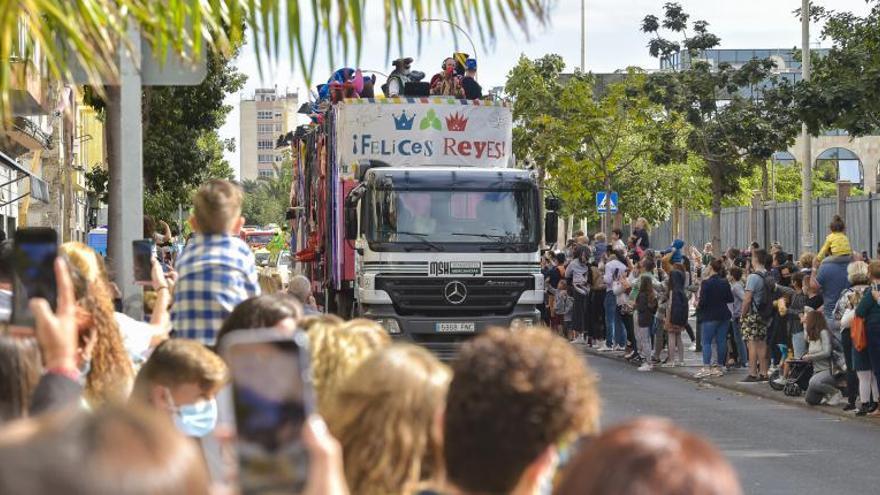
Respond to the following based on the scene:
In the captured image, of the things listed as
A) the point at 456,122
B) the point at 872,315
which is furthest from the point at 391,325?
the point at 872,315

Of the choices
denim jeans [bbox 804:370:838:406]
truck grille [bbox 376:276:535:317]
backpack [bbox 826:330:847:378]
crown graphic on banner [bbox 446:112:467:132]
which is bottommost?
denim jeans [bbox 804:370:838:406]

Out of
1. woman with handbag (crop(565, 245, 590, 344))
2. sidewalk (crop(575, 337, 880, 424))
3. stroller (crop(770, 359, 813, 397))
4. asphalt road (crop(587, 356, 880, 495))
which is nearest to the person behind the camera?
asphalt road (crop(587, 356, 880, 495))

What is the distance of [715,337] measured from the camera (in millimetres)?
23125

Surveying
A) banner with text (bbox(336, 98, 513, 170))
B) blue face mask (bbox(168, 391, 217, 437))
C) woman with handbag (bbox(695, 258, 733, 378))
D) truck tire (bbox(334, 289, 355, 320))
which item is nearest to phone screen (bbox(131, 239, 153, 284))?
blue face mask (bbox(168, 391, 217, 437))

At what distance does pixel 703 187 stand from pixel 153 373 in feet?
210

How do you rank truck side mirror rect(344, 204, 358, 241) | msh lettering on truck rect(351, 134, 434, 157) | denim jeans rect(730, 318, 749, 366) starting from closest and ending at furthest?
truck side mirror rect(344, 204, 358, 241) < msh lettering on truck rect(351, 134, 434, 157) < denim jeans rect(730, 318, 749, 366)

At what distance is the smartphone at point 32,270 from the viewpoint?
4.25m

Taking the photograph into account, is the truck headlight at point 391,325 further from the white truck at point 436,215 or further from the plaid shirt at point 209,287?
the plaid shirt at point 209,287

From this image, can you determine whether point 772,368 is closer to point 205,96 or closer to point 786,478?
point 786,478

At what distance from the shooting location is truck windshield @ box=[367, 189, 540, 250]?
1992 centimetres

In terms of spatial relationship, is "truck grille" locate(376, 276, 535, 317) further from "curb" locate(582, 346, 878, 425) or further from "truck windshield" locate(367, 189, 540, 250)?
"curb" locate(582, 346, 878, 425)

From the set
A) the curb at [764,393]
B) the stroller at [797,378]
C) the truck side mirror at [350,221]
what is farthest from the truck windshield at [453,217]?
the stroller at [797,378]

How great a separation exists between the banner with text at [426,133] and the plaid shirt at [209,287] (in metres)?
13.3

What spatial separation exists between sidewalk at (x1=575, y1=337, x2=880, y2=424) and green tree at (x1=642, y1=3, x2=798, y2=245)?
37.3 feet
